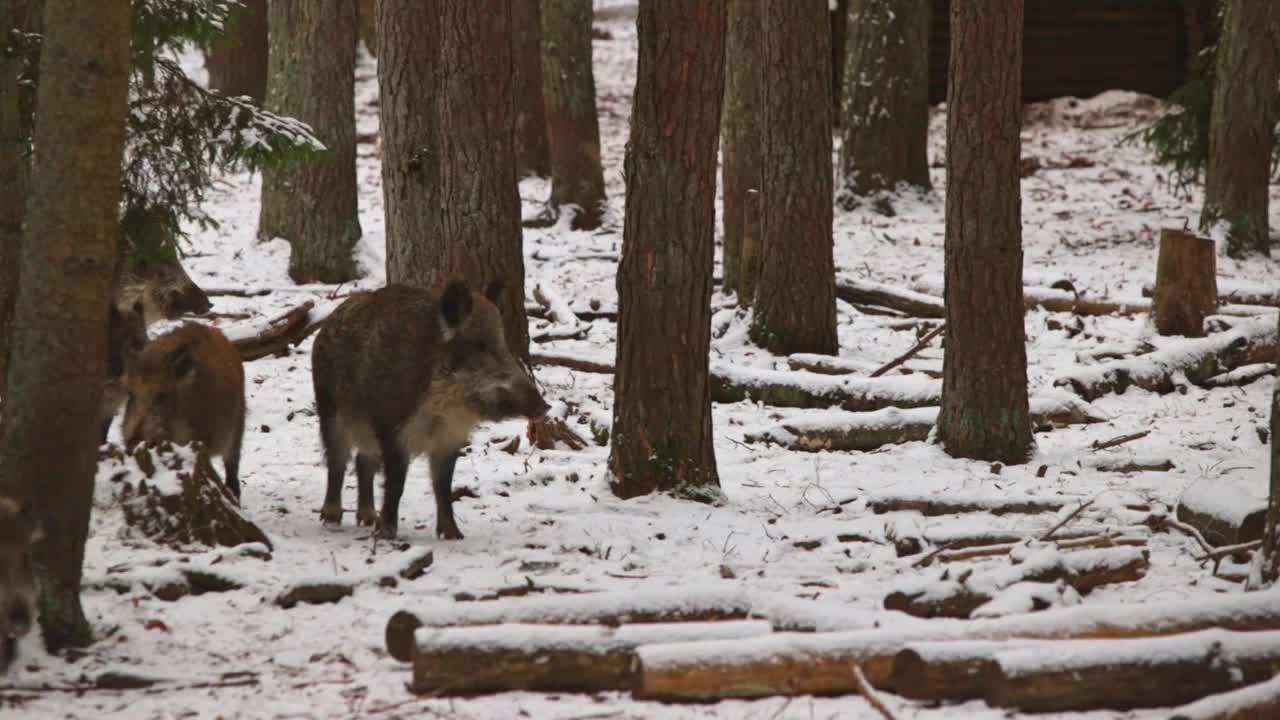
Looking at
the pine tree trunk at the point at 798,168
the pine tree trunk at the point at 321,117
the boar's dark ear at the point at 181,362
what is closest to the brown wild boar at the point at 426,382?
the boar's dark ear at the point at 181,362

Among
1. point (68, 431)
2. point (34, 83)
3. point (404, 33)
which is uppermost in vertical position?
point (404, 33)

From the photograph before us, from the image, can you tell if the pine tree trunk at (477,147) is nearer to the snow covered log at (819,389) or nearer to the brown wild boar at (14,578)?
the snow covered log at (819,389)

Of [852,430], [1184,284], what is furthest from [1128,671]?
[1184,284]

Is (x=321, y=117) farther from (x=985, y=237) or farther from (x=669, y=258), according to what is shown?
(x=985, y=237)

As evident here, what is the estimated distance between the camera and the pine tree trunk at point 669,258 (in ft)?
28.6

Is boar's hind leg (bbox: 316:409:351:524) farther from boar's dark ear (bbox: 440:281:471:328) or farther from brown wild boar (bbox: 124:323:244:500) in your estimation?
boar's dark ear (bbox: 440:281:471:328)

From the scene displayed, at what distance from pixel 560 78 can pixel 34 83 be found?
526 inches

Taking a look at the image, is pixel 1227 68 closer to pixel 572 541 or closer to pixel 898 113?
pixel 898 113

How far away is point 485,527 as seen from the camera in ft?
28.4

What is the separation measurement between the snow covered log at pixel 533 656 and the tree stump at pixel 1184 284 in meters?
9.26

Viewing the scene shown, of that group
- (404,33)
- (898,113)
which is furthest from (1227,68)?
(404,33)

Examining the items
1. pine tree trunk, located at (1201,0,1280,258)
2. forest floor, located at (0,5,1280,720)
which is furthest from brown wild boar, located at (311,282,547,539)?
pine tree trunk, located at (1201,0,1280,258)

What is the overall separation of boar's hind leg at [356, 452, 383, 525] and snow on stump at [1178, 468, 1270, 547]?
14.8 ft

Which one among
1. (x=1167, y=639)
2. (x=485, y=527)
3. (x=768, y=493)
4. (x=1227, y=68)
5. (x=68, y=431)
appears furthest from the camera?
(x=1227, y=68)
